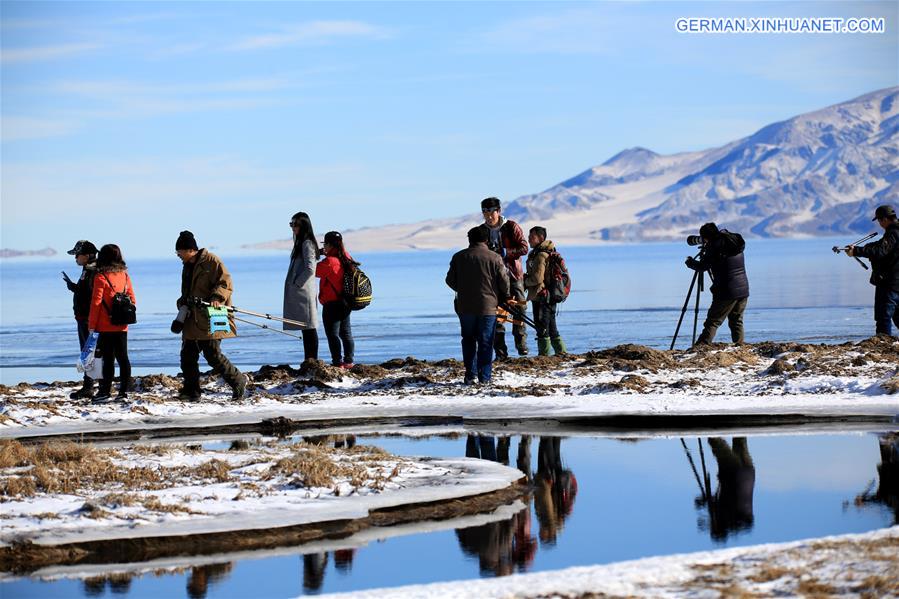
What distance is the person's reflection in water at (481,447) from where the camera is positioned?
1114 centimetres

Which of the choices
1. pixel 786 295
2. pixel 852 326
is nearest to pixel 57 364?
pixel 852 326

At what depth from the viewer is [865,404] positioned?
41.5ft

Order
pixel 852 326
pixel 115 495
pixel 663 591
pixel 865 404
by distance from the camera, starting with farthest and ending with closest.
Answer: pixel 852 326 < pixel 865 404 < pixel 115 495 < pixel 663 591

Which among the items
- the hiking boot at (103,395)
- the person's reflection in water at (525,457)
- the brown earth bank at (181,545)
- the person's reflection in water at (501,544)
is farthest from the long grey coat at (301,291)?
the person's reflection in water at (501,544)

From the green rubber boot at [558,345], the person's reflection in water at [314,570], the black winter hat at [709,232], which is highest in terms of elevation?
the black winter hat at [709,232]

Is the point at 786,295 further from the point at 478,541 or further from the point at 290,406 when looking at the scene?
→ the point at 478,541

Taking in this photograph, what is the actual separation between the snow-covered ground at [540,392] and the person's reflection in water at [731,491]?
148 cm

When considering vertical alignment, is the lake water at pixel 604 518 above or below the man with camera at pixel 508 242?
below

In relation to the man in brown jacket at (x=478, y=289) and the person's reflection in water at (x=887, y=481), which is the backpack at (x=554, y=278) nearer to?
the man in brown jacket at (x=478, y=289)

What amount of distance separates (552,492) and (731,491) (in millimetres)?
1231

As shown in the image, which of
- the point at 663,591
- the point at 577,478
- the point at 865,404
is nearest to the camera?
the point at 663,591

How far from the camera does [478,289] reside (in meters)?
14.5

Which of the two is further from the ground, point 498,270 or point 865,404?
point 498,270

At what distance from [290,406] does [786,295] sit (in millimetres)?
35290
